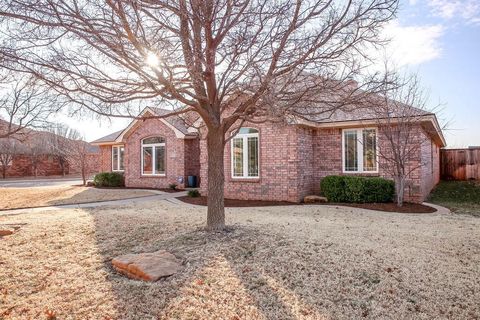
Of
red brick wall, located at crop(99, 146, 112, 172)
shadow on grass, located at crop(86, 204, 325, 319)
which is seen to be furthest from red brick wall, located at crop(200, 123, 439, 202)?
red brick wall, located at crop(99, 146, 112, 172)

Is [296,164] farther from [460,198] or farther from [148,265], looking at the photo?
[148,265]

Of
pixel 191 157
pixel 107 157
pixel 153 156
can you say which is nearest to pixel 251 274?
pixel 191 157

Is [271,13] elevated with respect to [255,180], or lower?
elevated

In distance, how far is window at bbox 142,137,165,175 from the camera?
60.4 feet

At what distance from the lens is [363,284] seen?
13.5 ft

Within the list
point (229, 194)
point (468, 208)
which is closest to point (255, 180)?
point (229, 194)

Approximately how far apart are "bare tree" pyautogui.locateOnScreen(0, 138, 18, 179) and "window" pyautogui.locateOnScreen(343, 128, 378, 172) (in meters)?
31.5

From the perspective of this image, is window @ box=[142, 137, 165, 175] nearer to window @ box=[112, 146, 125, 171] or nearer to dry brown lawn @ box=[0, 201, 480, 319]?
window @ box=[112, 146, 125, 171]

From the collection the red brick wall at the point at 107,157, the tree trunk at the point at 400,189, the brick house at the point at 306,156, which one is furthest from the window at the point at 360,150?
the red brick wall at the point at 107,157

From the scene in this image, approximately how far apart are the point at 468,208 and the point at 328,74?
344 inches

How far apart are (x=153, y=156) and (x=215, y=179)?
13.3 metres

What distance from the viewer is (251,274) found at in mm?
4293

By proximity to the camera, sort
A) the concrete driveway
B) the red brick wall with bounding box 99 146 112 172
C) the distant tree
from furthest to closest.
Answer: the distant tree → the concrete driveway → the red brick wall with bounding box 99 146 112 172

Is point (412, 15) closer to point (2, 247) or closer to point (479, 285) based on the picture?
point (479, 285)
